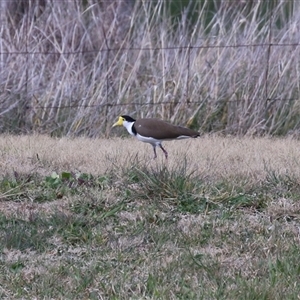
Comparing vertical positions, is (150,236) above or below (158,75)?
above

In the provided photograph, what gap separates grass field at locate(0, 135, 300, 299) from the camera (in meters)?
5.09

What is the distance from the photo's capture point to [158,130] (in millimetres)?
7711

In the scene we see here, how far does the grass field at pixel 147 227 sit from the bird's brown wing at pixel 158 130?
0.80 ft

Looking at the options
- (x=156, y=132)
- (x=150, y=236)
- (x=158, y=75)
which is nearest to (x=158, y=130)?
(x=156, y=132)

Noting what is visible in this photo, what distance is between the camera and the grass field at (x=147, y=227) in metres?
5.09

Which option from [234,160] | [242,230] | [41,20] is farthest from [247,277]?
[41,20]

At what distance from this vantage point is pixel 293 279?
507 centimetres

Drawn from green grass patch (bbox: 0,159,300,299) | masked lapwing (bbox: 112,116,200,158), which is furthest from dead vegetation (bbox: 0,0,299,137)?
green grass patch (bbox: 0,159,300,299)

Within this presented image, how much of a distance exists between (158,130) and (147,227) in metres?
1.94

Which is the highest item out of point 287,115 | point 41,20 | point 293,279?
point 293,279

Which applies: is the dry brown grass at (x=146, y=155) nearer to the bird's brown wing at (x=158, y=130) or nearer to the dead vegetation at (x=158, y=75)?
the bird's brown wing at (x=158, y=130)

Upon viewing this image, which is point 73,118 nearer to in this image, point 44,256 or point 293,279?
point 44,256

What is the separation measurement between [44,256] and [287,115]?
17.6 feet

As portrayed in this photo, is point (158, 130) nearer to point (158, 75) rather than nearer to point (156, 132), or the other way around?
point (156, 132)
